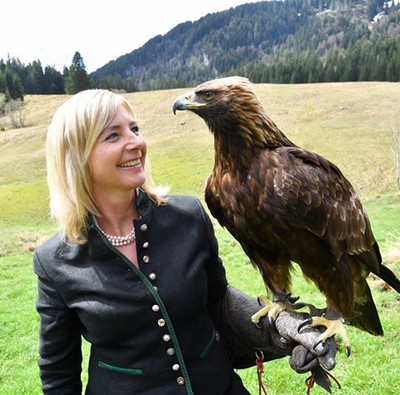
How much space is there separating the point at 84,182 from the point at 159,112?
1863 inches

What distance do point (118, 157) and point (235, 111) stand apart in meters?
0.81

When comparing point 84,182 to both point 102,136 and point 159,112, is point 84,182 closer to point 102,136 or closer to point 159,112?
point 102,136

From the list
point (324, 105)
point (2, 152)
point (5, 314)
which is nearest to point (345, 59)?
point (324, 105)

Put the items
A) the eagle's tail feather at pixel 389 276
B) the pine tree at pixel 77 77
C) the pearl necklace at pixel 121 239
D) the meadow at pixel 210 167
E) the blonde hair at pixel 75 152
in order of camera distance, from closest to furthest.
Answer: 1. the blonde hair at pixel 75 152
2. the pearl necklace at pixel 121 239
3. the eagle's tail feather at pixel 389 276
4. the meadow at pixel 210 167
5. the pine tree at pixel 77 77

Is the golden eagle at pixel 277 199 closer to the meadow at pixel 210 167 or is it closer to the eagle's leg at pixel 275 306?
the eagle's leg at pixel 275 306

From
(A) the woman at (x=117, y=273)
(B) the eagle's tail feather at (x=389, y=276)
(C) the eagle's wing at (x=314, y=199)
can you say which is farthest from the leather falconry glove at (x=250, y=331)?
(B) the eagle's tail feather at (x=389, y=276)

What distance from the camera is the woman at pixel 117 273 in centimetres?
218

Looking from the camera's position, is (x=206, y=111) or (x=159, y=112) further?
(x=159, y=112)

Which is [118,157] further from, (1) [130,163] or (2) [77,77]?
(2) [77,77]

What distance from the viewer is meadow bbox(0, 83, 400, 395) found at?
4980mm

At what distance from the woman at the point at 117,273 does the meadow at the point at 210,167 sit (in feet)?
4.53

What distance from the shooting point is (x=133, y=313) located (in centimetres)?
217

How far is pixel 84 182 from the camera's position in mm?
2252

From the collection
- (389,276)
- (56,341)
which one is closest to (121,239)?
(56,341)
